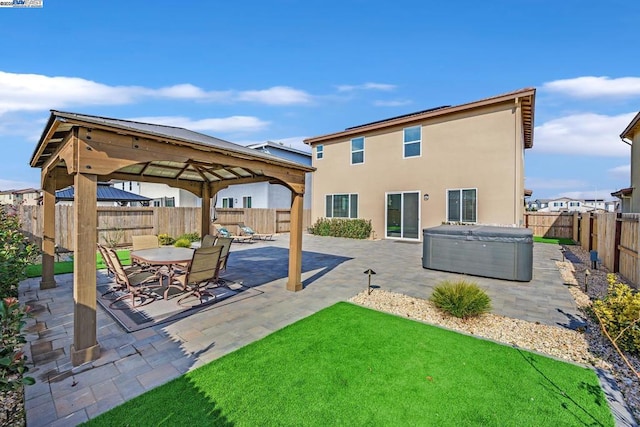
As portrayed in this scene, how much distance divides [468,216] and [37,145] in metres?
14.0

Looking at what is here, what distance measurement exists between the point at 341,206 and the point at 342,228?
150 cm

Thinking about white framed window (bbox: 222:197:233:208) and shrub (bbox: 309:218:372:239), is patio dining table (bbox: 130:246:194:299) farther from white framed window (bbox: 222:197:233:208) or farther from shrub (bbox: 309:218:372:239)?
white framed window (bbox: 222:197:233:208)

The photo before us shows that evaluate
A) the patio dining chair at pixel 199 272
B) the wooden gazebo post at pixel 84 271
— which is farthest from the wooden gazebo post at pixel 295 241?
the wooden gazebo post at pixel 84 271

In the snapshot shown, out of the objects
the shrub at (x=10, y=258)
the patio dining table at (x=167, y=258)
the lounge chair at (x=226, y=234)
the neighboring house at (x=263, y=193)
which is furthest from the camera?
the neighboring house at (x=263, y=193)

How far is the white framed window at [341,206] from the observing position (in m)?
17.1

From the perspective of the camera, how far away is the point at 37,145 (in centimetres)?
491

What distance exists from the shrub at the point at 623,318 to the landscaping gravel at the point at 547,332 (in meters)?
0.14

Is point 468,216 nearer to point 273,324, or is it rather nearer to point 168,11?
point 273,324

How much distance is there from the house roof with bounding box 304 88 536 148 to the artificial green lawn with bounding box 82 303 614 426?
11.4 meters

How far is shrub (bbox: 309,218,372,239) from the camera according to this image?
52.9 feet

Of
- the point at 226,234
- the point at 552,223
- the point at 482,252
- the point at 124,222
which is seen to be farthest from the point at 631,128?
the point at 124,222

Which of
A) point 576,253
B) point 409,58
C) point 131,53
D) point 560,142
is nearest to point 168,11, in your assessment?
point 131,53

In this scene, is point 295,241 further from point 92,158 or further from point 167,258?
point 92,158

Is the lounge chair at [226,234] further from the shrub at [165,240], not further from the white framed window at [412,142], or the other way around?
the white framed window at [412,142]
